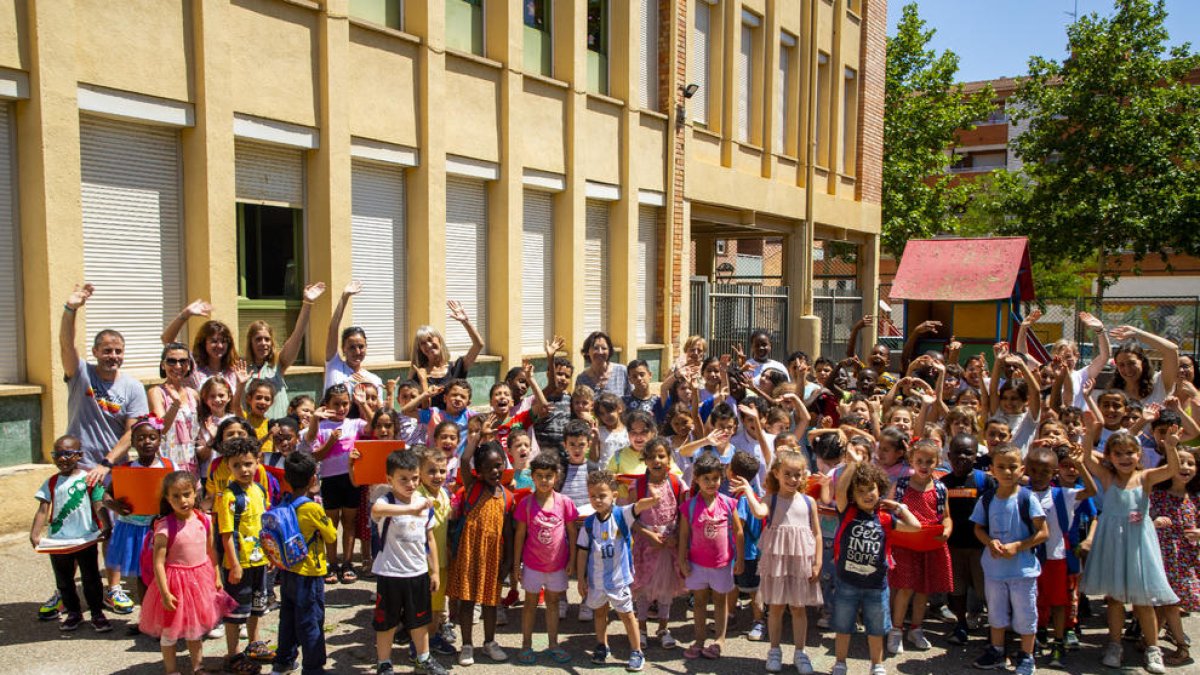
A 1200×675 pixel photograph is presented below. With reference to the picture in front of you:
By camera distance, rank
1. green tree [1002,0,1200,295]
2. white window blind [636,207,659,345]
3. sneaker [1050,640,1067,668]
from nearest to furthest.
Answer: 1. sneaker [1050,640,1067,668]
2. white window blind [636,207,659,345]
3. green tree [1002,0,1200,295]

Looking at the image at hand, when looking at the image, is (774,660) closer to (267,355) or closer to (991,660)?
(991,660)

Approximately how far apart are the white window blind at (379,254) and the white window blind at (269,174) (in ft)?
2.03

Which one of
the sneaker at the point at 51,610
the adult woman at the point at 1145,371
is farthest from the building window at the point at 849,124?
the sneaker at the point at 51,610

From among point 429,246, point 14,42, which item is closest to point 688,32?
point 429,246

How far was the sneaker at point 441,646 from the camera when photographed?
221 inches

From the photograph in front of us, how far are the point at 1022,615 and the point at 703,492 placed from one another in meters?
1.94

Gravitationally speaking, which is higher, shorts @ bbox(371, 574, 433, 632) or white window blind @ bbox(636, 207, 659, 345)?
white window blind @ bbox(636, 207, 659, 345)

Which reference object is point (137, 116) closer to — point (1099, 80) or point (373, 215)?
point (373, 215)

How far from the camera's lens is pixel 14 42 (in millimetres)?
7328

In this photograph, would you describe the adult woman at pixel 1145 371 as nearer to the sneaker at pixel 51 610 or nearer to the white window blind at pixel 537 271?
the white window blind at pixel 537 271

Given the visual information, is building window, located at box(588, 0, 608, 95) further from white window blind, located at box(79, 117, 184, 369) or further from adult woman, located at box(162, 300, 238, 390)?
adult woman, located at box(162, 300, 238, 390)

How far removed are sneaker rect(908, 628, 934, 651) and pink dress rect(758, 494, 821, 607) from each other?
0.86m

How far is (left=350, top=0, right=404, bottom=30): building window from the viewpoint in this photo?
404 inches

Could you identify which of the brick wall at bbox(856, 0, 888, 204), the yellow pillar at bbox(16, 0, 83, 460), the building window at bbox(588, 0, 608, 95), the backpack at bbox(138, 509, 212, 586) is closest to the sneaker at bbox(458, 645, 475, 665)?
the backpack at bbox(138, 509, 212, 586)
